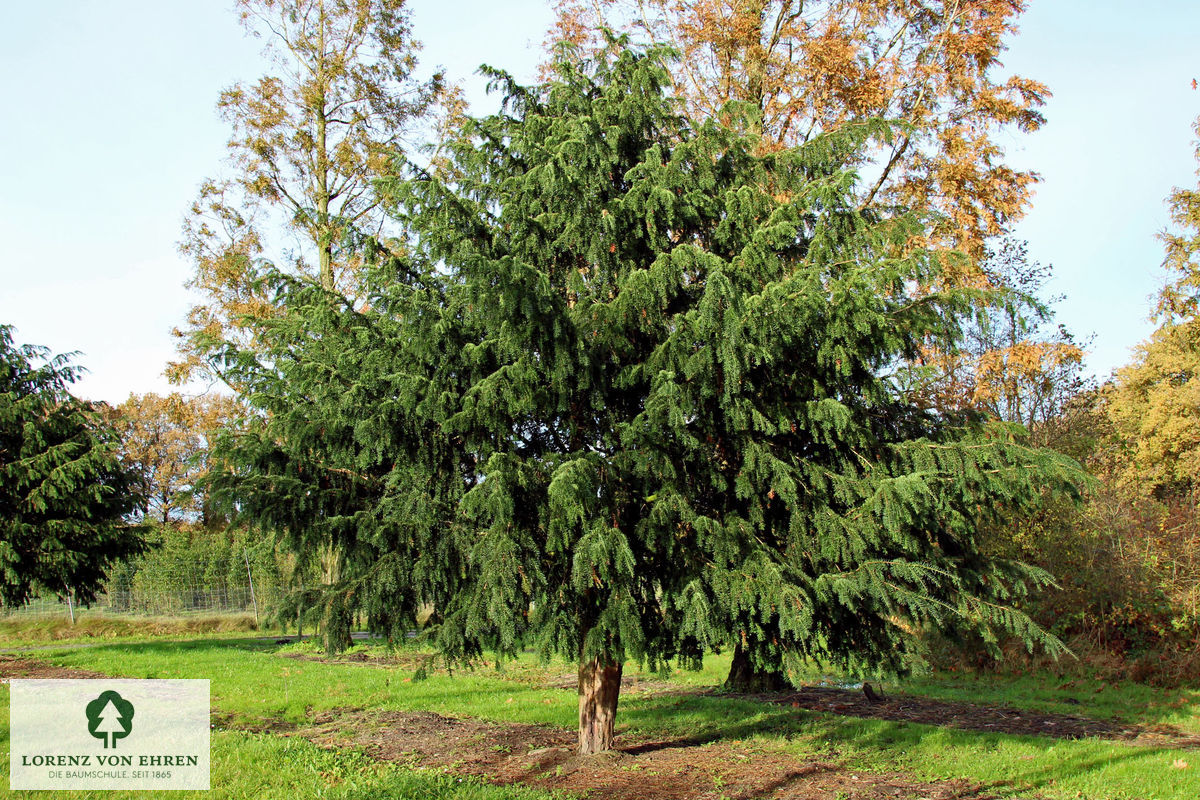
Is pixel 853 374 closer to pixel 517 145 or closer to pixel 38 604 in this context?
pixel 517 145

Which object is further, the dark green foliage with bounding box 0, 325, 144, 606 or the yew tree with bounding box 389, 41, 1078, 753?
the dark green foliage with bounding box 0, 325, 144, 606

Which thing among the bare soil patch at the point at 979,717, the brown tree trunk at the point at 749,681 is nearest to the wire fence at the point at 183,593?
the brown tree trunk at the point at 749,681

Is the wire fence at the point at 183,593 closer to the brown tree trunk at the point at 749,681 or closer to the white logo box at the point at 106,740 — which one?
the white logo box at the point at 106,740

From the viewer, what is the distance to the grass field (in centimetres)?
662

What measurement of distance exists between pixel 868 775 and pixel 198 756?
5.69 metres

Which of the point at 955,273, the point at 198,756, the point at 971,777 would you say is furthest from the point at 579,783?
the point at 955,273

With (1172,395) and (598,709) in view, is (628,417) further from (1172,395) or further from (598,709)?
(1172,395)

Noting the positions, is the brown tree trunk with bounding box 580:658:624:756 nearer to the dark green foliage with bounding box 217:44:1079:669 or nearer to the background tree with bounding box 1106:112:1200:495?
the dark green foliage with bounding box 217:44:1079:669

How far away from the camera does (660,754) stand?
25.7 ft

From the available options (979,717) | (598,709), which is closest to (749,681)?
(979,717)

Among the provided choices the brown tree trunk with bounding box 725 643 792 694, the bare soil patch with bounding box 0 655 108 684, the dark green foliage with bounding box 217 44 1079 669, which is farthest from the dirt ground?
the bare soil patch with bounding box 0 655 108 684

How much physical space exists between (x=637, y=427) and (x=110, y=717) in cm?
557

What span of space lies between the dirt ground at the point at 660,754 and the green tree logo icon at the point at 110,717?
4.53ft

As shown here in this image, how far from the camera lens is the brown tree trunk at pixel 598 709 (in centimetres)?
752
